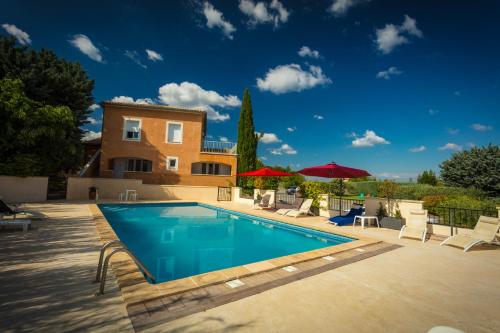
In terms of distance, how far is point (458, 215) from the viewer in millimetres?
8469

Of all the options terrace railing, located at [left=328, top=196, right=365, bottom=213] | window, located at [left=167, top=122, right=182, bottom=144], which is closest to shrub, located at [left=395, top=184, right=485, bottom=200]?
terrace railing, located at [left=328, top=196, right=365, bottom=213]

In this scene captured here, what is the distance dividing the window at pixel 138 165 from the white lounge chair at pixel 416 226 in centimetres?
2016

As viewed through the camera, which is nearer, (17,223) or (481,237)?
(17,223)

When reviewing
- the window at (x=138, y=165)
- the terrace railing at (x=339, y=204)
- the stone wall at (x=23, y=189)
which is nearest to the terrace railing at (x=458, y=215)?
the terrace railing at (x=339, y=204)

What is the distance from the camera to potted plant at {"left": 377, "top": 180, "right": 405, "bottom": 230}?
8927mm

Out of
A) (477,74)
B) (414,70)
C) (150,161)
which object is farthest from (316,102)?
(150,161)

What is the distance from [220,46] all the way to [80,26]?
1070cm

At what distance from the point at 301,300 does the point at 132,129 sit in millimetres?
21482

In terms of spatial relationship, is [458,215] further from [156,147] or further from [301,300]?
[156,147]

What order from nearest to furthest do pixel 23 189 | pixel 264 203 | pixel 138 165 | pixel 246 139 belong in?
pixel 23 189, pixel 264 203, pixel 138 165, pixel 246 139

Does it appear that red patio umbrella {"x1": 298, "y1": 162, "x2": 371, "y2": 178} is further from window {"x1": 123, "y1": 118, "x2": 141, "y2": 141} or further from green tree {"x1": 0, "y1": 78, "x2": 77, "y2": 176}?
window {"x1": 123, "y1": 118, "x2": 141, "y2": 141}

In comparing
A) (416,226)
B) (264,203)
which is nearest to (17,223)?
(264,203)

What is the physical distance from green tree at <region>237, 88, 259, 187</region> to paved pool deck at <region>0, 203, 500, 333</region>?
18524 millimetres

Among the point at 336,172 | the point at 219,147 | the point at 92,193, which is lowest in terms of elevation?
the point at 92,193
